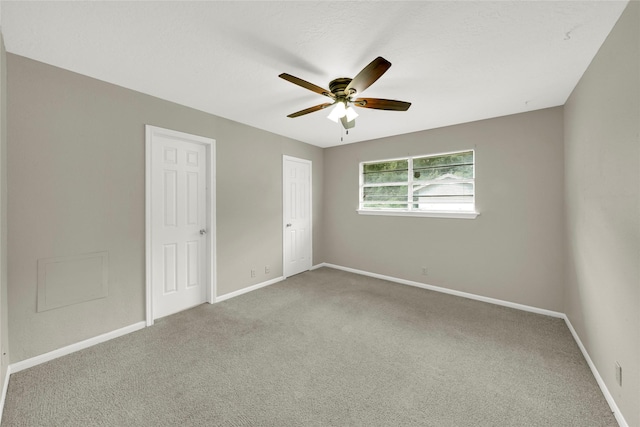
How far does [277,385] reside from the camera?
1864 mm

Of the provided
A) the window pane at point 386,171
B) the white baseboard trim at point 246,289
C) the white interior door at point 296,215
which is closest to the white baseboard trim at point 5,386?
the white baseboard trim at point 246,289

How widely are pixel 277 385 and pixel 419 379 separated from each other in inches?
42.4

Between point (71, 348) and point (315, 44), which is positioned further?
point (71, 348)

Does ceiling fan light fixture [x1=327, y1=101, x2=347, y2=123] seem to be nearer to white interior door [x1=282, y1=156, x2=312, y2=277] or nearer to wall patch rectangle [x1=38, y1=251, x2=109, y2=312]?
white interior door [x1=282, y1=156, x2=312, y2=277]

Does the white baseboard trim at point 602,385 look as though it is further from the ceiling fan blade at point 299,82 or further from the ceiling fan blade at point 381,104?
the ceiling fan blade at point 299,82

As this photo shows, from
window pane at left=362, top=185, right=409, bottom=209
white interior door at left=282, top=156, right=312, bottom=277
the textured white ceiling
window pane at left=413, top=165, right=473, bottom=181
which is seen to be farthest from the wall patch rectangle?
window pane at left=413, top=165, right=473, bottom=181

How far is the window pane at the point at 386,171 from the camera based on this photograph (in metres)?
4.31

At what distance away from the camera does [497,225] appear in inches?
133

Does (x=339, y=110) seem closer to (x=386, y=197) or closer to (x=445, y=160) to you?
(x=445, y=160)

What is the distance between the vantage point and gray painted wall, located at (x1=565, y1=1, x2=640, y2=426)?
1.43 metres

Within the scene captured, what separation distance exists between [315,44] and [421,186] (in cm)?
293

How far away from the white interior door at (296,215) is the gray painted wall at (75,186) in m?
1.58

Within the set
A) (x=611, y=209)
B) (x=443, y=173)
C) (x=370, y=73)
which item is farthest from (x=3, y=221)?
(x=443, y=173)

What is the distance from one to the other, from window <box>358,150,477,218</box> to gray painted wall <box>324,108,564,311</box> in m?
0.12
